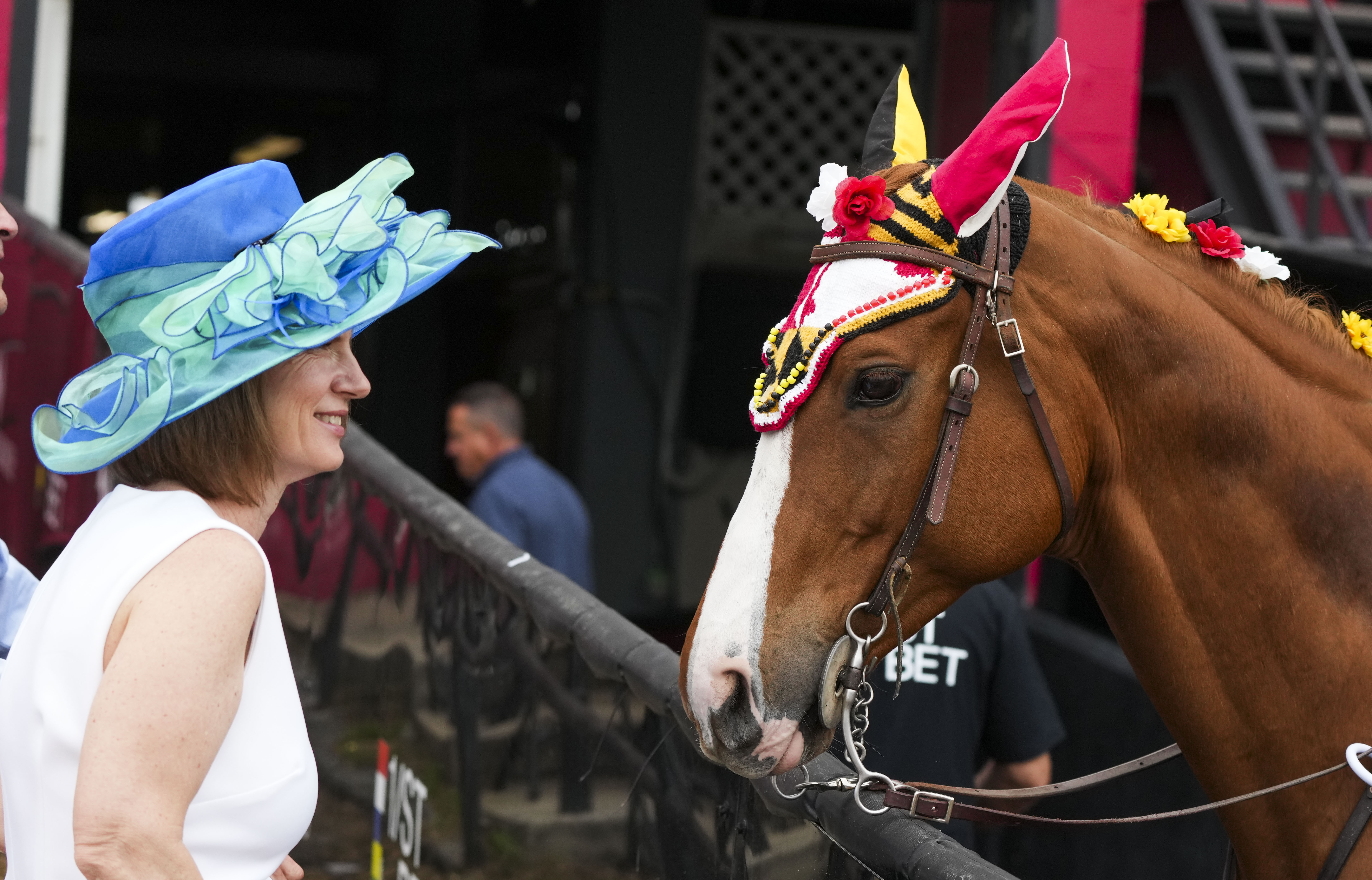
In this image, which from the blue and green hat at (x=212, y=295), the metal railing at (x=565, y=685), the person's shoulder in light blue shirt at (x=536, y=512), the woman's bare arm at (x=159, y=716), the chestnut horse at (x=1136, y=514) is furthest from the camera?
the person's shoulder in light blue shirt at (x=536, y=512)

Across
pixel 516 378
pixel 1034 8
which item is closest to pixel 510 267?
pixel 516 378

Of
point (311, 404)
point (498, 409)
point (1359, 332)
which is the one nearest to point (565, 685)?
point (311, 404)

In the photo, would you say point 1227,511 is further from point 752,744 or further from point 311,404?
point 311,404

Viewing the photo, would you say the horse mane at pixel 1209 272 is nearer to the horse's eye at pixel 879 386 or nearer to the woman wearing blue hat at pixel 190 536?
the horse's eye at pixel 879 386

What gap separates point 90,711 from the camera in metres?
1.23

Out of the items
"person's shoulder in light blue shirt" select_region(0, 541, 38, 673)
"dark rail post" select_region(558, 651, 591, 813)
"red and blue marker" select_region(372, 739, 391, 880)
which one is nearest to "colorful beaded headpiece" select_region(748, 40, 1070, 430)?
"dark rail post" select_region(558, 651, 591, 813)

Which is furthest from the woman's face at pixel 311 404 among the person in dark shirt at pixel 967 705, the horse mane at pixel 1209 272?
the person in dark shirt at pixel 967 705

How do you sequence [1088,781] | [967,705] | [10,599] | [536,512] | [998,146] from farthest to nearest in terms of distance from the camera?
[536,512], [967,705], [1088,781], [10,599], [998,146]

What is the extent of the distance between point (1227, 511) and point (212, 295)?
1.40m

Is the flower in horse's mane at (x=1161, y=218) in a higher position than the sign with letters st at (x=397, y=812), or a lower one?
higher

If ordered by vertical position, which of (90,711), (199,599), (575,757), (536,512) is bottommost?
(536,512)

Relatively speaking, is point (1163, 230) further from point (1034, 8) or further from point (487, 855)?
point (1034, 8)

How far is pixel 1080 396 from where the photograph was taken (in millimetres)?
1865

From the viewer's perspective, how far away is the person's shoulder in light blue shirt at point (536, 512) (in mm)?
5387
